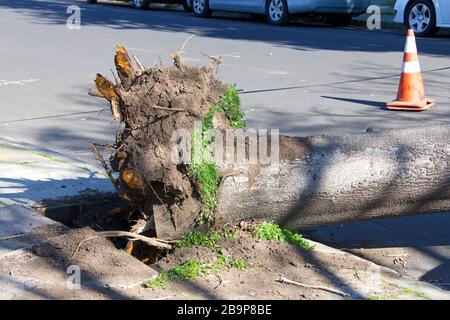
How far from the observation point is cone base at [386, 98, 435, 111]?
29.7ft

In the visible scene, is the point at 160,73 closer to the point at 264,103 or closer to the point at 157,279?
the point at 157,279

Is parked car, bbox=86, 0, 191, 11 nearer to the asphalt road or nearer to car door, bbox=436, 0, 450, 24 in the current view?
the asphalt road

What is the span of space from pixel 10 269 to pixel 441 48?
10940 mm

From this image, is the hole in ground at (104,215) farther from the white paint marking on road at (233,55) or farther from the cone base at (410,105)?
the white paint marking on road at (233,55)

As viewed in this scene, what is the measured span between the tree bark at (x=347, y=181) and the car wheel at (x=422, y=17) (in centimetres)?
1119

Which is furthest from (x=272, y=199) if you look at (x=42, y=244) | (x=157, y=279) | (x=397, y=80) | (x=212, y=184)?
(x=397, y=80)

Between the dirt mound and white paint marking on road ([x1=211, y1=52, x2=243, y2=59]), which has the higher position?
the dirt mound

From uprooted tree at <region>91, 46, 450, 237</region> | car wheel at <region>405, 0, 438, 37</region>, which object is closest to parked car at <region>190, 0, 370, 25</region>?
car wheel at <region>405, 0, 438, 37</region>

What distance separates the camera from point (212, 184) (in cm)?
459

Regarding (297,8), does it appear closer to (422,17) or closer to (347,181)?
(422,17)

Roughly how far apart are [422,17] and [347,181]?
11.7 meters

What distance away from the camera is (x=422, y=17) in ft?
51.6

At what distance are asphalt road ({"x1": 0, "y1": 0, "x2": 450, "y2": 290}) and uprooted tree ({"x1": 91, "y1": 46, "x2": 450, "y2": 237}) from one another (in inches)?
28.8

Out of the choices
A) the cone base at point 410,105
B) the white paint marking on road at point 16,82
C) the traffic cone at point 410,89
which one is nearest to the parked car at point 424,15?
the traffic cone at point 410,89
